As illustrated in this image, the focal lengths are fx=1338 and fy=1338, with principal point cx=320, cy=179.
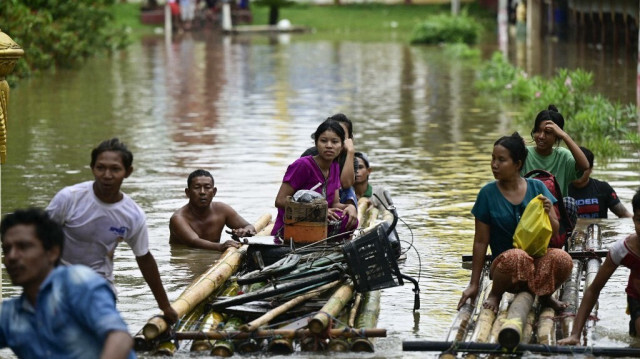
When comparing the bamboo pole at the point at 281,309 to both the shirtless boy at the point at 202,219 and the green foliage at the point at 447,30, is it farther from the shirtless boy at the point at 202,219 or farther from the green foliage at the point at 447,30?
the green foliage at the point at 447,30

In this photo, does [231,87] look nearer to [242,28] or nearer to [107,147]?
[107,147]

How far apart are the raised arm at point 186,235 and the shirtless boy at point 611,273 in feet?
12.4

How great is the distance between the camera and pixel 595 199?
36.3 feet

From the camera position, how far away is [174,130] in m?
19.1

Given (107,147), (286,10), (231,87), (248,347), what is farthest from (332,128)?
(286,10)

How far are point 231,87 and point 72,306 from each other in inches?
873

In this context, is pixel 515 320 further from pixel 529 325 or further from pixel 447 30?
pixel 447 30

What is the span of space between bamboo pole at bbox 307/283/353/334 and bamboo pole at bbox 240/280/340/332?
0.10 meters

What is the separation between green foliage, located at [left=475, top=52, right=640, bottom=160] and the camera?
53.4 feet

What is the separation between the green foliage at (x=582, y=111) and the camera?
16.3 m

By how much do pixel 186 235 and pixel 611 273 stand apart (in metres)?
4.23

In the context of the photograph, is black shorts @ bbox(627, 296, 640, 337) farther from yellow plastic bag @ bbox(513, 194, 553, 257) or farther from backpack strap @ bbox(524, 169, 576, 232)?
backpack strap @ bbox(524, 169, 576, 232)

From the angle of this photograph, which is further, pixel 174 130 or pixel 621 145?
pixel 174 130

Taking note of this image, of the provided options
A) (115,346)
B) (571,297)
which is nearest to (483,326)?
(571,297)
